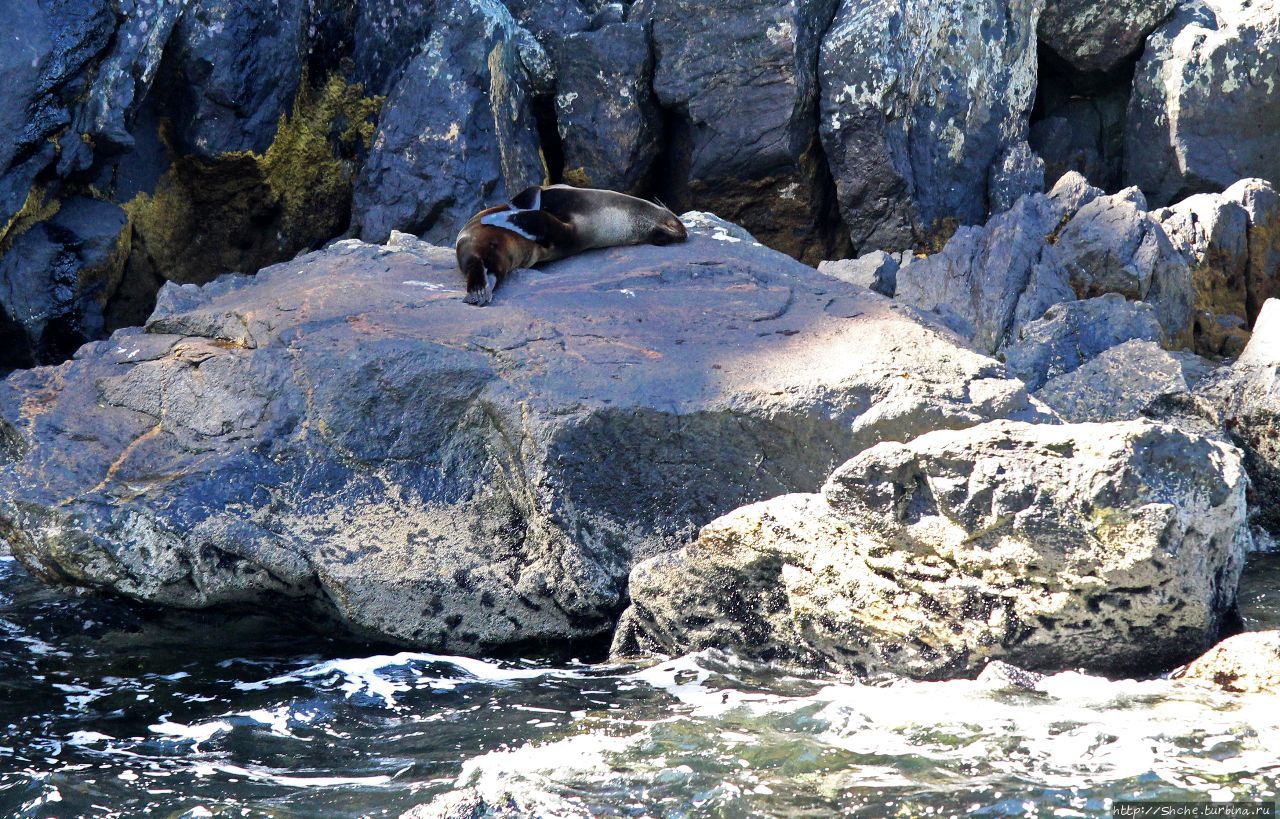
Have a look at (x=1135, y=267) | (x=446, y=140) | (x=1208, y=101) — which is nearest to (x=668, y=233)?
(x=446, y=140)

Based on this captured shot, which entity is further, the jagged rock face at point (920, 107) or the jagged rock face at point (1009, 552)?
the jagged rock face at point (920, 107)

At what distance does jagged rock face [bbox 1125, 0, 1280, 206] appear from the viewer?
10539 millimetres

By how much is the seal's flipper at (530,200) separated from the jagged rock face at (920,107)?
3585 millimetres

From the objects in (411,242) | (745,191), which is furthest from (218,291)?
(745,191)

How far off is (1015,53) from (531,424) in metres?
7.49

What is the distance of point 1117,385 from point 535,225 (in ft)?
10.6

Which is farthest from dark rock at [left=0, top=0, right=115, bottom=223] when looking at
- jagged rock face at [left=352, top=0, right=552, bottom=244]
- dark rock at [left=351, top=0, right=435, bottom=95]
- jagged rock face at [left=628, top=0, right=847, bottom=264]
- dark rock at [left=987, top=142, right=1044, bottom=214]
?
dark rock at [left=987, top=142, right=1044, bottom=214]

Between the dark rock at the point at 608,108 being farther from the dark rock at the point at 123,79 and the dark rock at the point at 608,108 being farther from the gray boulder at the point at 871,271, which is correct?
the dark rock at the point at 123,79

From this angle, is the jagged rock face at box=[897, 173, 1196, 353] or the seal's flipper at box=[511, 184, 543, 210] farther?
the jagged rock face at box=[897, 173, 1196, 353]

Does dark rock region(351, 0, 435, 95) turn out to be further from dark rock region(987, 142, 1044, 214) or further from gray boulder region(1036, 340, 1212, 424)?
gray boulder region(1036, 340, 1212, 424)

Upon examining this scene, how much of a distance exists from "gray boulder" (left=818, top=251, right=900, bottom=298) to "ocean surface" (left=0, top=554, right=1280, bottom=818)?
4.45 metres

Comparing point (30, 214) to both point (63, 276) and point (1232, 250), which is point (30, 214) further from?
point (1232, 250)

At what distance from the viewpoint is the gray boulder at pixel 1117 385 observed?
6.74m

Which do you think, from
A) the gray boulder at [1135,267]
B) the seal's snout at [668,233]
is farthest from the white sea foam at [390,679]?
the gray boulder at [1135,267]
